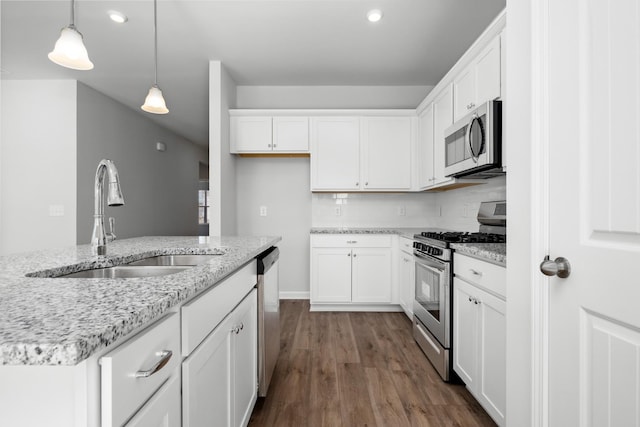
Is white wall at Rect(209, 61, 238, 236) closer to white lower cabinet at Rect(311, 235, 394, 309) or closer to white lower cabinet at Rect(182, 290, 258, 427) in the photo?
white lower cabinet at Rect(311, 235, 394, 309)

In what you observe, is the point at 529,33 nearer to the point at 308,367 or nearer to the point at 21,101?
the point at 308,367

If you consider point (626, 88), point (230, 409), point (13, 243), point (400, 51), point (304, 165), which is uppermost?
point (400, 51)

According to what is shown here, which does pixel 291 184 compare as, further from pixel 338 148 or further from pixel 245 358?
pixel 245 358

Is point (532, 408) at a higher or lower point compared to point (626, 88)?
lower

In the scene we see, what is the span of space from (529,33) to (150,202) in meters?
5.84

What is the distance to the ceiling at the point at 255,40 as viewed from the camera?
2510 millimetres

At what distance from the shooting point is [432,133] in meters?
3.10

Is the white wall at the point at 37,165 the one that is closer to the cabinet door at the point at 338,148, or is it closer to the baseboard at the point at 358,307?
the cabinet door at the point at 338,148

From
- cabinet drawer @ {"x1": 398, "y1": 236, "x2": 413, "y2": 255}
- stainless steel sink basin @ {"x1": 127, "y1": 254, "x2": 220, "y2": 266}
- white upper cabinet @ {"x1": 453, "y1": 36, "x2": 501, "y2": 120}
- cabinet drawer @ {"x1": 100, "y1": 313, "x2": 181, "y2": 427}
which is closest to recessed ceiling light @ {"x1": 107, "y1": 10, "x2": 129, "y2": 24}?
stainless steel sink basin @ {"x1": 127, "y1": 254, "x2": 220, "y2": 266}

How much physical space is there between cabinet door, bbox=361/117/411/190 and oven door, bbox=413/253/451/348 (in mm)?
1259

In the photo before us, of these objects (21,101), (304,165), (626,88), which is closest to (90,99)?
(21,101)

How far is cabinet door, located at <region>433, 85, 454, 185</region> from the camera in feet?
8.77

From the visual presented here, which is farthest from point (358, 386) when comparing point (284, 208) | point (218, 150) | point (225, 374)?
point (218, 150)

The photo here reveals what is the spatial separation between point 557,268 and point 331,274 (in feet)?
8.65
